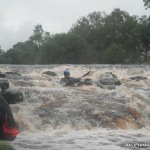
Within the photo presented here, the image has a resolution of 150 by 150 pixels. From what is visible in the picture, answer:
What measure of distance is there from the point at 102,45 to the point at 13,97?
129 feet

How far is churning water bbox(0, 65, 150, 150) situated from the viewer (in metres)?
10.5

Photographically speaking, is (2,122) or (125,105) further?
(125,105)

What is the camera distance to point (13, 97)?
13688 millimetres

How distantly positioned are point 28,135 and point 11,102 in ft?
7.28

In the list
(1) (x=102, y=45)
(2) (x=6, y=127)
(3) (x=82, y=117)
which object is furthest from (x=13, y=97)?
(1) (x=102, y=45)

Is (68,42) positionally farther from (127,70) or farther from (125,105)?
(125,105)

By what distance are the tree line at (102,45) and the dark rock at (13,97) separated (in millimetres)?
32514

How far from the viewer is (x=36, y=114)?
13117 millimetres

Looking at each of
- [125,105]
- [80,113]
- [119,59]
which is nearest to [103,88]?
[125,105]

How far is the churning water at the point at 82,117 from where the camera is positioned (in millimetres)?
10508

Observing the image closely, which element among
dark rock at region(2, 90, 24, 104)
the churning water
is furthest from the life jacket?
dark rock at region(2, 90, 24, 104)

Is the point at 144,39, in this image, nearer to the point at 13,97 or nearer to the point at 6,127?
the point at 13,97

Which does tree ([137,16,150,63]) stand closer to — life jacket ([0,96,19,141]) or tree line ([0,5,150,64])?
tree line ([0,5,150,64])

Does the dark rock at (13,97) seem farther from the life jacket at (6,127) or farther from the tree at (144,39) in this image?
the tree at (144,39)
